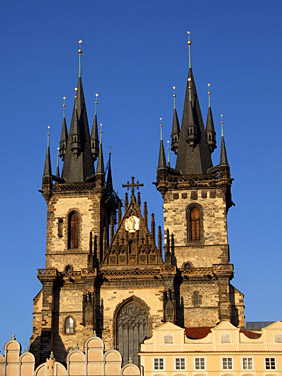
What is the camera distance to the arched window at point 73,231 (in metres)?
59.6

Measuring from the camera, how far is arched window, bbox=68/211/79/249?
2345 inches

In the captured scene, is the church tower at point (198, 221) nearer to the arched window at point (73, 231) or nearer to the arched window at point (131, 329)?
the arched window at point (131, 329)

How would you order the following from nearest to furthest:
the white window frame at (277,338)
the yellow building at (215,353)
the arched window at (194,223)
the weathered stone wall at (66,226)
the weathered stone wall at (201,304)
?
the yellow building at (215,353)
the white window frame at (277,338)
the weathered stone wall at (201,304)
the arched window at (194,223)
the weathered stone wall at (66,226)

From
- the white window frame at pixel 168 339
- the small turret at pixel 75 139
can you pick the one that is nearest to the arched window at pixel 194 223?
the small turret at pixel 75 139

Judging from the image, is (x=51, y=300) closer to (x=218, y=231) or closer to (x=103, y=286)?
(x=103, y=286)

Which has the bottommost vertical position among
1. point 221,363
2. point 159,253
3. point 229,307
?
point 221,363

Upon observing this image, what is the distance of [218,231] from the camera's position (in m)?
57.9

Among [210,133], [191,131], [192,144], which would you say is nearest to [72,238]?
[192,144]

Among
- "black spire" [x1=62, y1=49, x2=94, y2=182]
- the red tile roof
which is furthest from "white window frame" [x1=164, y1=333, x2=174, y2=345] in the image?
"black spire" [x1=62, y1=49, x2=94, y2=182]

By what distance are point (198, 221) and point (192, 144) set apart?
676cm

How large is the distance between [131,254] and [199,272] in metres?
5.30

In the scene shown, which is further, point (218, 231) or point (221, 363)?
point (218, 231)

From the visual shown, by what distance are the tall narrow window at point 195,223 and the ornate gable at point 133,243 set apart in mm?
2873

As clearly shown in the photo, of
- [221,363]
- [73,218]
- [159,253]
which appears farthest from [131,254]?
[221,363]
